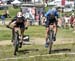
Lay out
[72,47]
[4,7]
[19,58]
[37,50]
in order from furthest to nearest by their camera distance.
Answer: [4,7]
[72,47]
[37,50]
[19,58]

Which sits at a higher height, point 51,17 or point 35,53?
point 51,17

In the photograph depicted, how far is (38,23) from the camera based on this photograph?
3189 cm

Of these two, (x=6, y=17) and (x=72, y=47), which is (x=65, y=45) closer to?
(x=72, y=47)

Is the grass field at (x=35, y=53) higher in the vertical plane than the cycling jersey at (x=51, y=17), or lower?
lower

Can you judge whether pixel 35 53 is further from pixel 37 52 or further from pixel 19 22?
pixel 19 22

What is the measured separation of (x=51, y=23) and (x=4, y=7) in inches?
1185

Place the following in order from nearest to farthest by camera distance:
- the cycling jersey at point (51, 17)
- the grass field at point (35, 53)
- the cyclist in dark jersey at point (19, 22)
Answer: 1. the grass field at point (35, 53)
2. the cyclist in dark jersey at point (19, 22)
3. the cycling jersey at point (51, 17)

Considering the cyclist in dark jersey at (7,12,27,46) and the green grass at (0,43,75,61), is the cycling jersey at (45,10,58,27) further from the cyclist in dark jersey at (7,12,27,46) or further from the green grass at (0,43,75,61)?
the green grass at (0,43,75,61)

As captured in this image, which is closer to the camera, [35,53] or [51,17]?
[35,53]

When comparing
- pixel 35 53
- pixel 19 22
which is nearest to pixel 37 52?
→ pixel 35 53

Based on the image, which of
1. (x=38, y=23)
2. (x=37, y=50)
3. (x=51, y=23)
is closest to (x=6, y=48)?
(x=37, y=50)

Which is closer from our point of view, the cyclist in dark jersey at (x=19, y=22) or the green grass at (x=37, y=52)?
the green grass at (x=37, y=52)

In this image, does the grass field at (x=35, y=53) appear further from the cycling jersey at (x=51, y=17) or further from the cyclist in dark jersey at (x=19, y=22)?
the cycling jersey at (x=51, y=17)

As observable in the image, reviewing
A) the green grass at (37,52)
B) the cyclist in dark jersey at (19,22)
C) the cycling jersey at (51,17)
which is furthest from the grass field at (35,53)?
the cycling jersey at (51,17)
